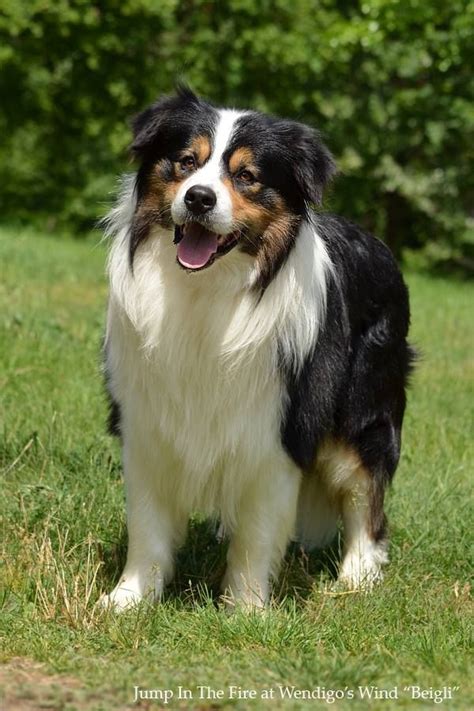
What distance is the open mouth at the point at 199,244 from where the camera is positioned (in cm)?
402

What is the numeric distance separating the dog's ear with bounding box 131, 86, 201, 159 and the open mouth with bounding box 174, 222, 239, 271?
1.26ft

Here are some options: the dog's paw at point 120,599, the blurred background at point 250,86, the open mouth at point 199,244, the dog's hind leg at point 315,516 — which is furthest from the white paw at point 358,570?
the blurred background at point 250,86

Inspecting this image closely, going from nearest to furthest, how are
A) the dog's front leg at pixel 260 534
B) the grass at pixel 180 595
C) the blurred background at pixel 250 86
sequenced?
the grass at pixel 180 595 < the dog's front leg at pixel 260 534 < the blurred background at pixel 250 86

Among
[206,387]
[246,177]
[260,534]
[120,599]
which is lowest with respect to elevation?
[120,599]

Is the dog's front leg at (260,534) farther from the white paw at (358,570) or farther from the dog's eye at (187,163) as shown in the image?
the dog's eye at (187,163)

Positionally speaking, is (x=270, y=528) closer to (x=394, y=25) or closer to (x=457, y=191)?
(x=394, y=25)

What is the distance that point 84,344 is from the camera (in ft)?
25.7

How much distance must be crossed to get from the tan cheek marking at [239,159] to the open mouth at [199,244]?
242 millimetres

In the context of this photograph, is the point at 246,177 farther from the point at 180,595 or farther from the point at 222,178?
the point at 180,595

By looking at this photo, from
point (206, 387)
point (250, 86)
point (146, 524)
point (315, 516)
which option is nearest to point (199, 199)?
point (206, 387)

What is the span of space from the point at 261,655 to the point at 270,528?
704 mm

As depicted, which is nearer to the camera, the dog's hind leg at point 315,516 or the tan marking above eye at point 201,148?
the tan marking above eye at point 201,148

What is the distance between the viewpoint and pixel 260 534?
14.6ft

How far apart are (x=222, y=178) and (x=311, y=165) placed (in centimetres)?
41
